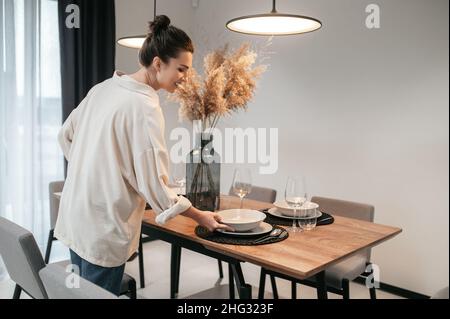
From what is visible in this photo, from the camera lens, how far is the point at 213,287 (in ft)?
10.1

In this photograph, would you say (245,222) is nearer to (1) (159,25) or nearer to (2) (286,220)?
(2) (286,220)

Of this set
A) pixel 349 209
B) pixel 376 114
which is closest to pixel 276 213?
pixel 349 209

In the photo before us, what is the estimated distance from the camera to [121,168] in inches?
56.0

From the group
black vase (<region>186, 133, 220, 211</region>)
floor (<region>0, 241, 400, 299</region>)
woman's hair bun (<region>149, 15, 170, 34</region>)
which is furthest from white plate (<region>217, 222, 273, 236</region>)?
floor (<region>0, 241, 400, 299</region>)

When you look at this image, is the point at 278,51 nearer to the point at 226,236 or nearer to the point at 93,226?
the point at 226,236

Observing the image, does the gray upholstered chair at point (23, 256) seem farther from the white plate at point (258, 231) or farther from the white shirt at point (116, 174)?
the white plate at point (258, 231)

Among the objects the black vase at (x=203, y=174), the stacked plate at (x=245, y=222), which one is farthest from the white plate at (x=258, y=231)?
the black vase at (x=203, y=174)

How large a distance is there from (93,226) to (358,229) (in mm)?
1095

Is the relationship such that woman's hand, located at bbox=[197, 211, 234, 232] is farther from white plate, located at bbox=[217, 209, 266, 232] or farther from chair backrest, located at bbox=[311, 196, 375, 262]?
chair backrest, located at bbox=[311, 196, 375, 262]

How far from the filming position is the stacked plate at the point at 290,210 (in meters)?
1.81

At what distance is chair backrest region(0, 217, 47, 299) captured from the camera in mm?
1507

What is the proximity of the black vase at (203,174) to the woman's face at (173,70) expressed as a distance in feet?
1.39

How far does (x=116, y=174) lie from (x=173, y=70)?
1.42ft
